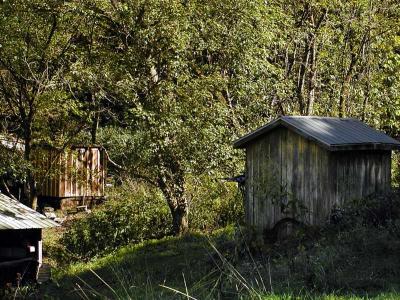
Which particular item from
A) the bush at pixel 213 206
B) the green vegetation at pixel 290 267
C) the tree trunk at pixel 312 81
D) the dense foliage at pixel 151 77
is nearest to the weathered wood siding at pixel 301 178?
the green vegetation at pixel 290 267

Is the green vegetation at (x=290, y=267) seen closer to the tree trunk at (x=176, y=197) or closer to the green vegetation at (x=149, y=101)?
the green vegetation at (x=149, y=101)

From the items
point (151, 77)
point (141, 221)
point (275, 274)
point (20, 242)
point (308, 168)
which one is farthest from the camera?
point (141, 221)

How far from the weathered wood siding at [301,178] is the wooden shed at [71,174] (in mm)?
6507

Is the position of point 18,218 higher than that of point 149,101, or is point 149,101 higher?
point 149,101

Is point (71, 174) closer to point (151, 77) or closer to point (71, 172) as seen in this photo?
point (71, 172)

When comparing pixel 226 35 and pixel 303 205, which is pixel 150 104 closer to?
pixel 226 35

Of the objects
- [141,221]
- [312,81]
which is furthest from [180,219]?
[312,81]

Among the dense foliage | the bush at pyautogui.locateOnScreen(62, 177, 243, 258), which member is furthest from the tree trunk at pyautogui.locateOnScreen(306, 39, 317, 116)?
the bush at pyautogui.locateOnScreen(62, 177, 243, 258)

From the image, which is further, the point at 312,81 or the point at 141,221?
the point at 312,81

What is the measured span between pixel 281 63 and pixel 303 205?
9.13 meters

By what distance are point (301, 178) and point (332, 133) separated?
1098 millimetres

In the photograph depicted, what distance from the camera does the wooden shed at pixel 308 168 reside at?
43.4ft

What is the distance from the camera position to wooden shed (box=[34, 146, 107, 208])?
19.0 metres

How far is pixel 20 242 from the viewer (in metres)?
14.9
